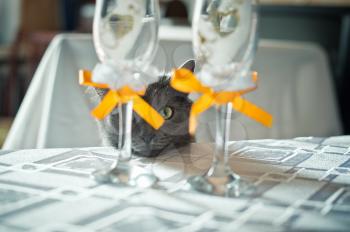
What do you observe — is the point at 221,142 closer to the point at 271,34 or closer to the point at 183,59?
the point at 183,59

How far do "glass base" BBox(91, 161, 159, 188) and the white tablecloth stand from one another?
748mm

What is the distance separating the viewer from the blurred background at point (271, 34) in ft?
12.3

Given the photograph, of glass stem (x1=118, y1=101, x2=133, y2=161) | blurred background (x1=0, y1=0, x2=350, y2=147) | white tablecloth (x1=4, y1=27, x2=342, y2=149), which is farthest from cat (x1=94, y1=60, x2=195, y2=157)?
blurred background (x1=0, y1=0, x2=350, y2=147)

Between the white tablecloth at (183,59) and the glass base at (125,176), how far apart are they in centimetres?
75

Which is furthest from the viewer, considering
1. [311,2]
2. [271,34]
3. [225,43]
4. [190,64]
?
[271,34]

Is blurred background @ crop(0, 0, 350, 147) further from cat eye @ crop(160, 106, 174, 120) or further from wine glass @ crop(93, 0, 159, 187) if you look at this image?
wine glass @ crop(93, 0, 159, 187)

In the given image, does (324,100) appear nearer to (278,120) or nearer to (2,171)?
(278,120)

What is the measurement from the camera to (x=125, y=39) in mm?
709

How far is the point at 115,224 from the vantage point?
1.95ft

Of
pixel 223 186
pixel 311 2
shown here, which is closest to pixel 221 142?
pixel 223 186

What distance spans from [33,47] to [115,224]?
3315 mm

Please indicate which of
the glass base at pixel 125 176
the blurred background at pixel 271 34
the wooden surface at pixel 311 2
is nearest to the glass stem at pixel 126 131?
the glass base at pixel 125 176

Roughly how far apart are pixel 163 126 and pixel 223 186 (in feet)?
0.82

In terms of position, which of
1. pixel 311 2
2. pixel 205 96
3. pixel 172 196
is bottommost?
pixel 172 196
